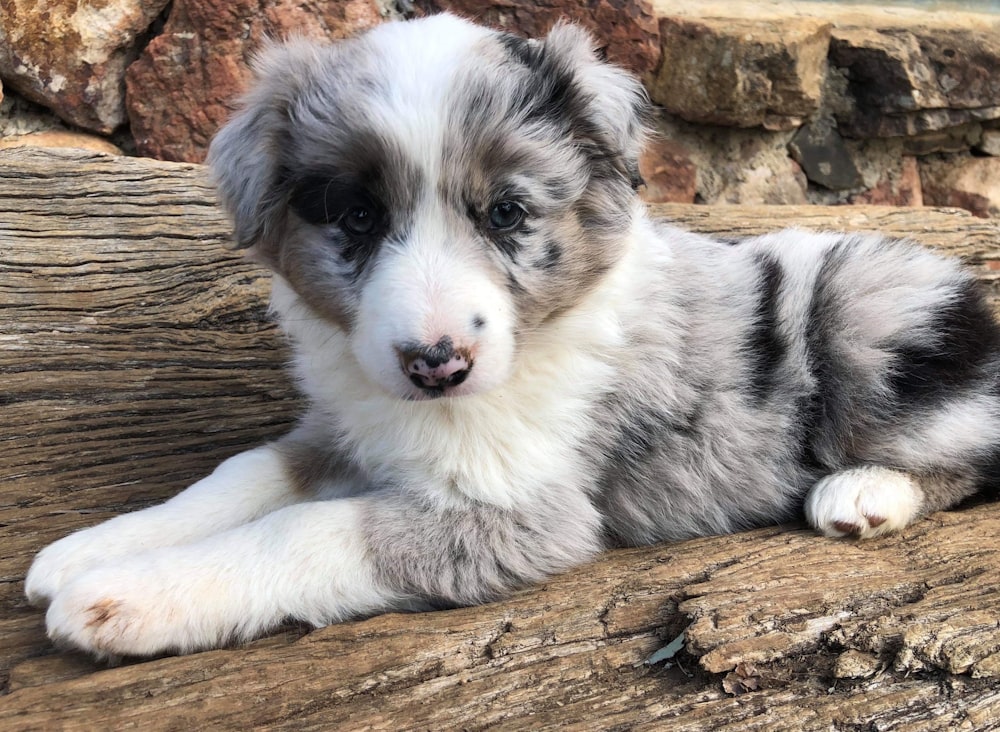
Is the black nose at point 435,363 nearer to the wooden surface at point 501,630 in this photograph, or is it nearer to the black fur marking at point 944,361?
the wooden surface at point 501,630

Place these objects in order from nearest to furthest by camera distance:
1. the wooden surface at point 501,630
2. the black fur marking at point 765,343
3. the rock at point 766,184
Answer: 1. the wooden surface at point 501,630
2. the black fur marking at point 765,343
3. the rock at point 766,184

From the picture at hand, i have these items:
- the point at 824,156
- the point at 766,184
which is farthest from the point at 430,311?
the point at 824,156

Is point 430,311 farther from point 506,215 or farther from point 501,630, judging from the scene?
point 501,630

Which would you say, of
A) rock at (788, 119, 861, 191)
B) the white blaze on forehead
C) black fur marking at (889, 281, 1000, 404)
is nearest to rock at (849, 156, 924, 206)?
rock at (788, 119, 861, 191)

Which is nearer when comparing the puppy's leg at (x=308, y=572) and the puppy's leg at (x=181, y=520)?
the puppy's leg at (x=308, y=572)

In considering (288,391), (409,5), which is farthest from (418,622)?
(409,5)

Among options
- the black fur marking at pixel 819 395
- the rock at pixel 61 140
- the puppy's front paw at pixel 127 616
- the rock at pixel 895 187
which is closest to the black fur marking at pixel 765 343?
the black fur marking at pixel 819 395

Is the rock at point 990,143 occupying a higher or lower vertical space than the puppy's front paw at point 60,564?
higher
